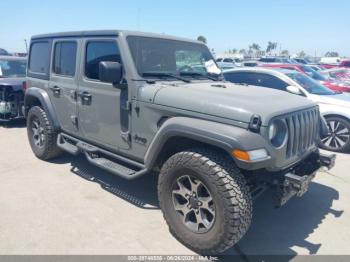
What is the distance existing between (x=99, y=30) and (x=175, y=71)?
112 centimetres

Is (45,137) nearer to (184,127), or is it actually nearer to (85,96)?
(85,96)

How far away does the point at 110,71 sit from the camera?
3408 mm

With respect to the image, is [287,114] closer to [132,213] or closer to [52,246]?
[132,213]

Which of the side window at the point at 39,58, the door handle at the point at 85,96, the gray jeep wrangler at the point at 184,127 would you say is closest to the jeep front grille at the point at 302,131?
the gray jeep wrangler at the point at 184,127

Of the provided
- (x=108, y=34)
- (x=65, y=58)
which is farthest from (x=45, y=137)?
(x=108, y=34)

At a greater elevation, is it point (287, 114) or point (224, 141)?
point (287, 114)

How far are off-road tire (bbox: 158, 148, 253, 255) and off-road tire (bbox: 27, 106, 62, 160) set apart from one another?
2737 mm

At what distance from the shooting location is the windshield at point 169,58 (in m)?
3.73

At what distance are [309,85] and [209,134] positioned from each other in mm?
5378

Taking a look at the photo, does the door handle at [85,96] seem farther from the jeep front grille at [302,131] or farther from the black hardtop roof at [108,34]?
the jeep front grille at [302,131]

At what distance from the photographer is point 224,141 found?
8.83 feet

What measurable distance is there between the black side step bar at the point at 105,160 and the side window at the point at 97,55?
0.98 metres

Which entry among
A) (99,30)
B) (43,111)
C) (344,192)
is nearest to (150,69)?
(99,30)

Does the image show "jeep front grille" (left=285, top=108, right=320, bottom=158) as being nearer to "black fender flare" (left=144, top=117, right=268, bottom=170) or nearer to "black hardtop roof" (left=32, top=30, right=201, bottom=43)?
"black fender flare" (left=144, top=117, right=268, bottom=170)
